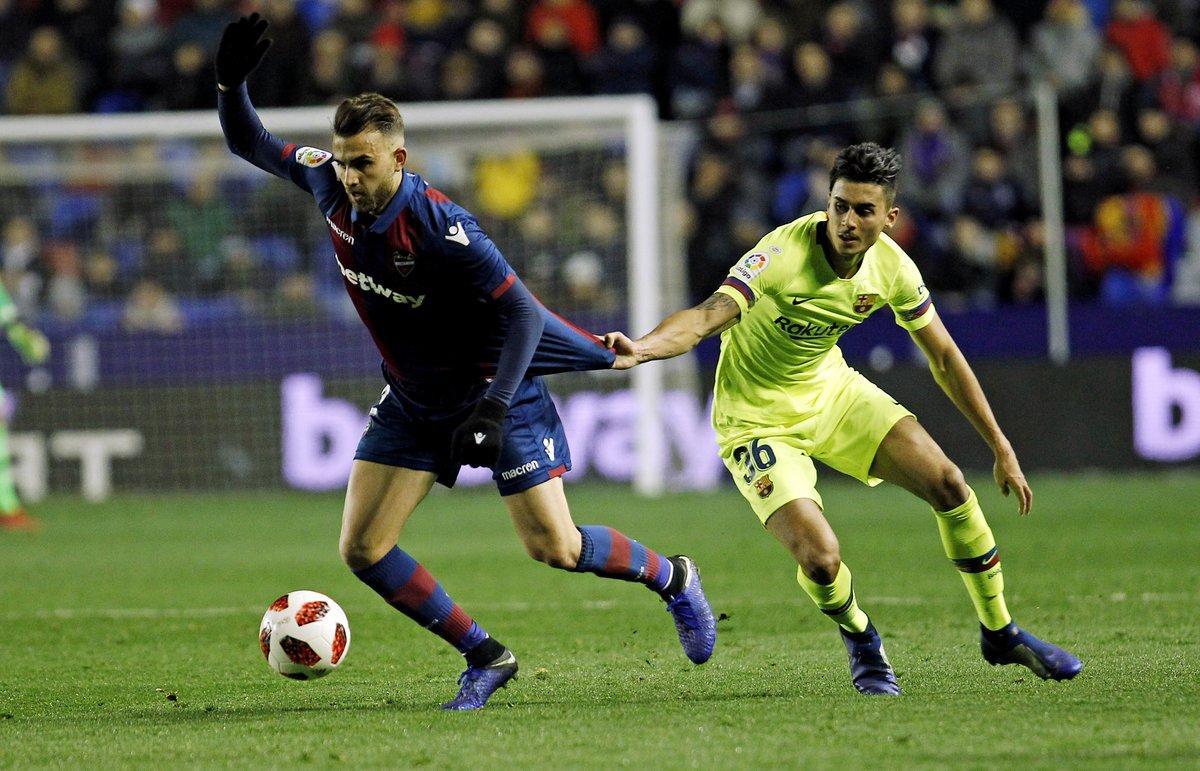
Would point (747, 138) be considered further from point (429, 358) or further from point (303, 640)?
point (303, 640)

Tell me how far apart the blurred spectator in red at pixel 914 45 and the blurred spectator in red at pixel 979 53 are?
0.73ft

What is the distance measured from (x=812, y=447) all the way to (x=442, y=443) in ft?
4.86

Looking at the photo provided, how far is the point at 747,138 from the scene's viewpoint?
17234 mm

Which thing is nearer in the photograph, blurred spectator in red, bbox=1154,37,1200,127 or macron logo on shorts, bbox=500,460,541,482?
macron logo on shorts, bbox=500,460,541,482

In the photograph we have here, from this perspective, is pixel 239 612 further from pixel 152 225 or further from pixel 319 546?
pixel 152 225

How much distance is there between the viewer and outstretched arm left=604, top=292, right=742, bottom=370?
576cm

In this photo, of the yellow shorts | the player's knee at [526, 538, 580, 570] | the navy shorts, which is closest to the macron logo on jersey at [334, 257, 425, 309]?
the navy shorts

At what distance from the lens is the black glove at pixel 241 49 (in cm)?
633

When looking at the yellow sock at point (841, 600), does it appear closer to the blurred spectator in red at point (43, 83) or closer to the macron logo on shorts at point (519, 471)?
the macron logo on shorts at point (519, 471)

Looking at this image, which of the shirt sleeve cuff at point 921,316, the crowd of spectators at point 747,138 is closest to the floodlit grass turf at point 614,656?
the shirt sleeve cuff at point 921,316

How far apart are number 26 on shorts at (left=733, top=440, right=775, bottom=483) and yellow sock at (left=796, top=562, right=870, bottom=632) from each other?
17.3 inches

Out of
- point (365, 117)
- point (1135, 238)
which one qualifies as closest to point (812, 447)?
point (365, 117)

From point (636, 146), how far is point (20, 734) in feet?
35.1

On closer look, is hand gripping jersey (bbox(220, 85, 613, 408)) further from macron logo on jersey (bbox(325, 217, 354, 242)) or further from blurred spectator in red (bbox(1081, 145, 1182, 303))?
blurred spectator in red (bbox(1081, 145, 1182, 303))
